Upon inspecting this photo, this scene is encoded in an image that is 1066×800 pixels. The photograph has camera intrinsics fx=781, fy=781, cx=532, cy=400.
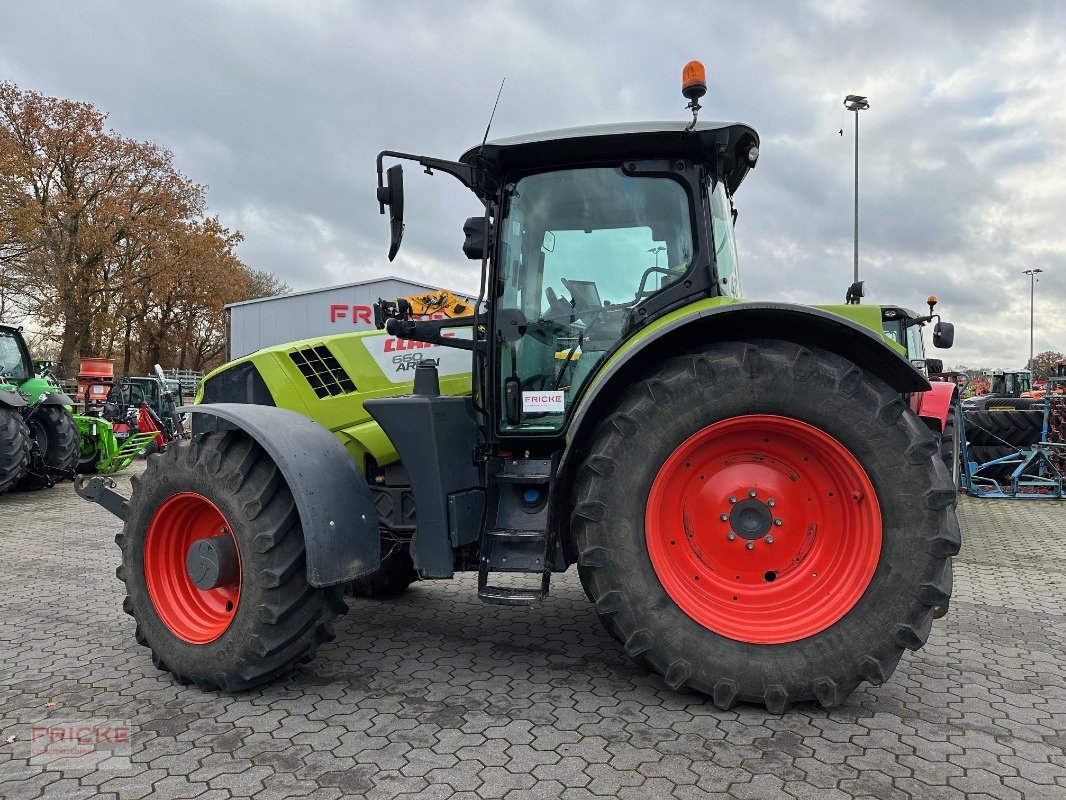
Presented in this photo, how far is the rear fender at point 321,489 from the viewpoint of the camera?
10.7 ft

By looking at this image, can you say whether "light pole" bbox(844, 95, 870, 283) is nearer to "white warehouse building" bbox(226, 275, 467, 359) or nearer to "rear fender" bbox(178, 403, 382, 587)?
"white warehouse building" bbox(226, 275, 467, 359)

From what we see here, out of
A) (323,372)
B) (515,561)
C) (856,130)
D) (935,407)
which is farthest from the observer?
(856,130)

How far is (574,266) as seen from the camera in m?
3.64

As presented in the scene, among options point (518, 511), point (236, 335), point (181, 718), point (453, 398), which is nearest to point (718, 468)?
point (518, 511)

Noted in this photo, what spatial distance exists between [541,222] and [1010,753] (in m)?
2.85

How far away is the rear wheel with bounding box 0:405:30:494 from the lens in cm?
896

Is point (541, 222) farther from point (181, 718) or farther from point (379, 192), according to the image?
point (181, 718)

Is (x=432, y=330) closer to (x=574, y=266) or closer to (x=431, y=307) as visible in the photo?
(x=431, y=307)

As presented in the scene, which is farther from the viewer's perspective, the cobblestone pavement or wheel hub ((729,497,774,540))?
wheel hub ((729,497,774,540))

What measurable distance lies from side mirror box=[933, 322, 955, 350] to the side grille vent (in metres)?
7.99

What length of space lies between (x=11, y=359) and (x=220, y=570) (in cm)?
987

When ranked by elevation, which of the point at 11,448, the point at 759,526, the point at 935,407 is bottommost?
the point at 11,448

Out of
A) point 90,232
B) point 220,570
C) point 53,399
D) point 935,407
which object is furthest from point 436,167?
point 90,232

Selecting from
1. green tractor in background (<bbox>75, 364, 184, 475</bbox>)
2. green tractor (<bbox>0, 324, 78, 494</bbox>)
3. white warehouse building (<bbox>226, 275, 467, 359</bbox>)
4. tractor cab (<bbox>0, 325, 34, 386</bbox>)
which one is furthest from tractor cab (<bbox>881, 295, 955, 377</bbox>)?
white warehouse building (<bbox>226, 275, 467, 359</bbox>)
